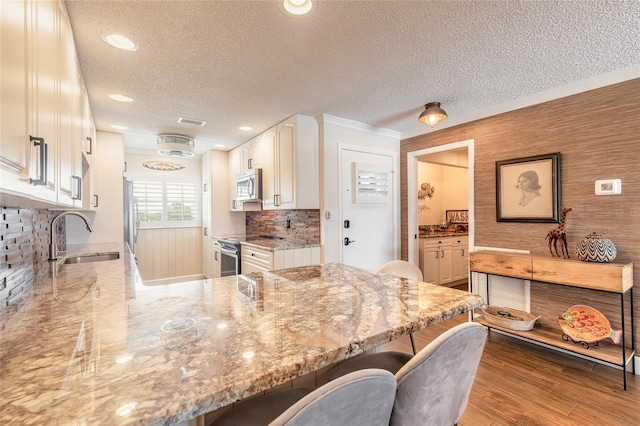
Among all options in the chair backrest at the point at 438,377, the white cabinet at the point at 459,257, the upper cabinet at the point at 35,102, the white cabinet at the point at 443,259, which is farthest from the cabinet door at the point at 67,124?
the white cabinet at the point at 459,257

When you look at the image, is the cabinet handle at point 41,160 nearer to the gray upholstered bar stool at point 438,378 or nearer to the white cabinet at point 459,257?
the gray upholstered bar stool at point 438,378

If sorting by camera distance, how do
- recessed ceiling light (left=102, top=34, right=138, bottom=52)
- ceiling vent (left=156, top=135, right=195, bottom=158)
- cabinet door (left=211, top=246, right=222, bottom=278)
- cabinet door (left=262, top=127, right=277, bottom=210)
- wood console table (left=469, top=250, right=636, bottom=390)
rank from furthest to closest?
1. cabinet door (left=211, top=246, right=222, bottom=278)
2. ceiling vent (left=156, top=135, right=195, bottom=158)
3. cabinet door (left=262, top=127, right=277, bottom=210)
4. wood console table (left=469, top=250, right=636, bottom=390)
5. recessed ceiling light (left=102, top=34, right=138, bottom=52)

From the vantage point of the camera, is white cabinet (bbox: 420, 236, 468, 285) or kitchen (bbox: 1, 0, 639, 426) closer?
kitchen (bbox: 1, 0, 639, 426)

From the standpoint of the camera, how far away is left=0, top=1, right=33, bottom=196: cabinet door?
682mm

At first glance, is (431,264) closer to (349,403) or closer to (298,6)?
(298,6)

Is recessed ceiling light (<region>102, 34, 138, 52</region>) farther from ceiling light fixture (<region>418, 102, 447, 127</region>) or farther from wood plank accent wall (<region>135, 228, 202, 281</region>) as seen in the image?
wood plank accent wall (<region>135, 228, 202, 281</region>)

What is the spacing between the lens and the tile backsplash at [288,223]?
11.5ft

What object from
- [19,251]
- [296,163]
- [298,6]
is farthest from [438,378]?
[296,163]

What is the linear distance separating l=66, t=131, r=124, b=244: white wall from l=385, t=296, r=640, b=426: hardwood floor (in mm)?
4003

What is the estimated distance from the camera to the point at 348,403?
0.60 metres

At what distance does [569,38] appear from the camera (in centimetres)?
180

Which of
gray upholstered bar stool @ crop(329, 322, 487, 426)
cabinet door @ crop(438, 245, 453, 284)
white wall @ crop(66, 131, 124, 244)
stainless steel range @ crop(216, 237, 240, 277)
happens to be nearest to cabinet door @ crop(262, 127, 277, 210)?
stainless steel range @ crop(216, 237, 240, 277)

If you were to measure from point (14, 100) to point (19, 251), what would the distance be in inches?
59.9

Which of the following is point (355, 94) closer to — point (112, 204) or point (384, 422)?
point (384, 422)
